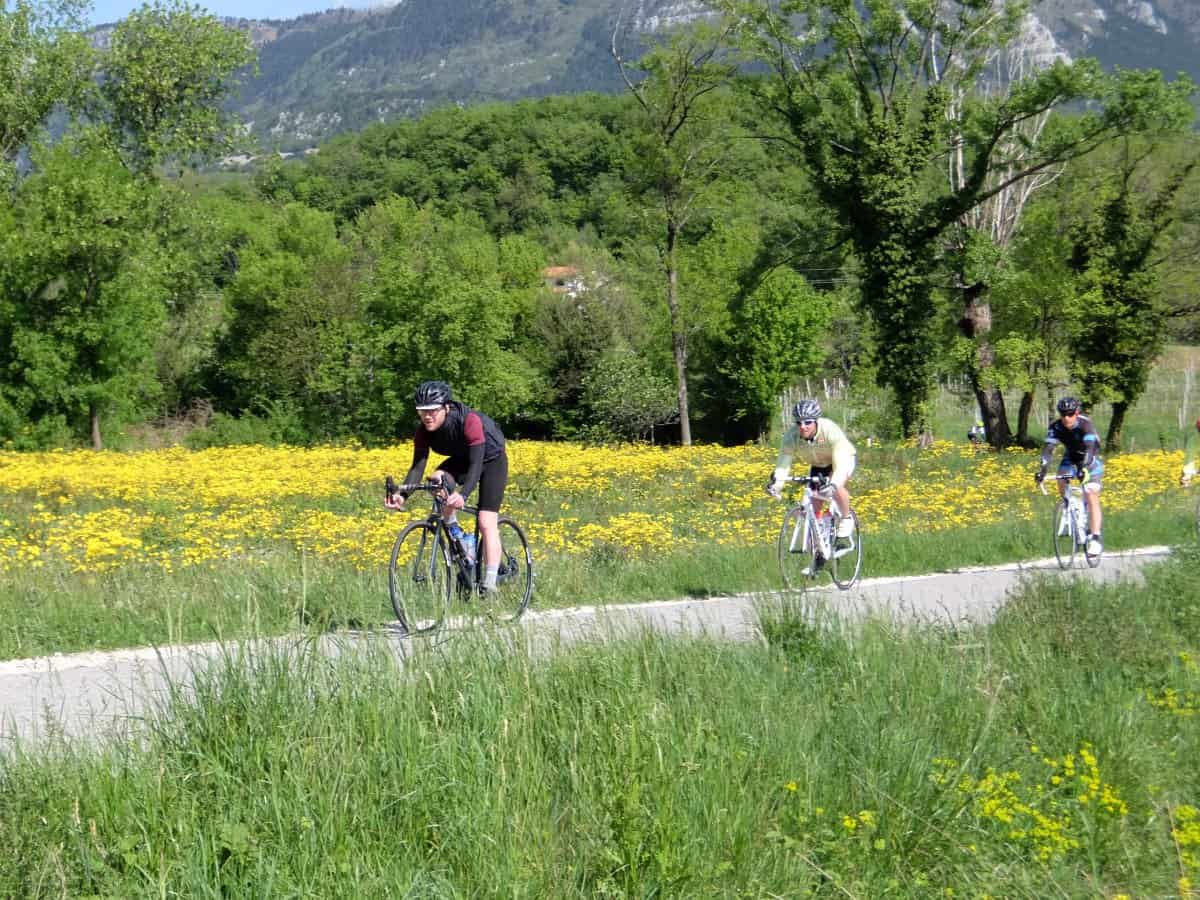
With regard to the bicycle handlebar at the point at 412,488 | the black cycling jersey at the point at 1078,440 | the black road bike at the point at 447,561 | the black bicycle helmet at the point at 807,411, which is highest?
the black bicycle helmet at the point at 807,411

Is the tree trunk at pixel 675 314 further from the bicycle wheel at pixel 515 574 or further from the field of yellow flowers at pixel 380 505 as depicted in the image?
the bicycle wheel at pixel 515 574

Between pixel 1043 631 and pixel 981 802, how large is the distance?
3.41 m

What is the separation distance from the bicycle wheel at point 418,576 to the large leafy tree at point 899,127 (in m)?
30.6

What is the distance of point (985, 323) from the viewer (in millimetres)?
41719

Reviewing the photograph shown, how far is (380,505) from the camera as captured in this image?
20188 mm

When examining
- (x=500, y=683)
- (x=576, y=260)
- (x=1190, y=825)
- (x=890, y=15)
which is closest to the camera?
(x=1190, y=825)

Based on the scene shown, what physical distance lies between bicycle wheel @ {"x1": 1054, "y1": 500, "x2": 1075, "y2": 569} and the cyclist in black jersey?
778 centimetres

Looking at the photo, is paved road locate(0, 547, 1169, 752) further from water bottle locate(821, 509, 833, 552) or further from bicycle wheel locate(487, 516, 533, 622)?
water bottle locate(821, 509, 833, 552)

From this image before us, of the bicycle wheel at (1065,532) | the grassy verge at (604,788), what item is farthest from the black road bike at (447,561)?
the bicycle wheel at (1065,532)

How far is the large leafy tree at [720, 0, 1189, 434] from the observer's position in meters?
38.1

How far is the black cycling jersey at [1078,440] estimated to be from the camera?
14.5 m

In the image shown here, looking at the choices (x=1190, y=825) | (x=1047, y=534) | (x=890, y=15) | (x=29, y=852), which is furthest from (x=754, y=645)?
(x=890, y=15)

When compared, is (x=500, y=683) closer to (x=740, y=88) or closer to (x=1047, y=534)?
(x=1047, y=534)

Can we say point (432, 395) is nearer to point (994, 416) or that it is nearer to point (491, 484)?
point (491, 484)
